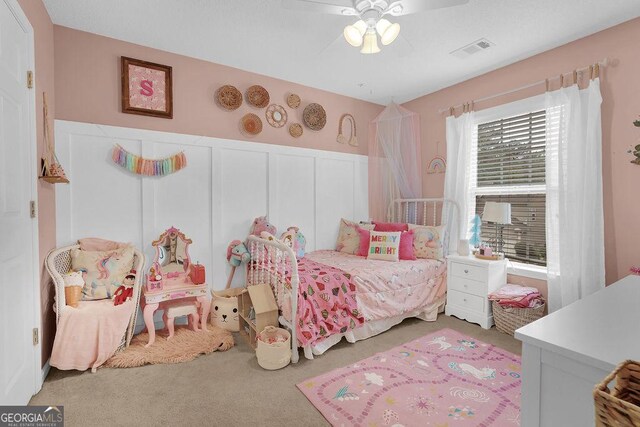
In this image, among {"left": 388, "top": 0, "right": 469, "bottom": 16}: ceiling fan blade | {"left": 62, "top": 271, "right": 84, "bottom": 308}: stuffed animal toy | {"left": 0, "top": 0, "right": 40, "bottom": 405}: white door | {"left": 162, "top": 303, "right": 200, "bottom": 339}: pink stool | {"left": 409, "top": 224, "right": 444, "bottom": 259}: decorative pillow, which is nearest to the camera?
{"left": 0, "top": 0, "right": 40, "bottom": 405}: white door

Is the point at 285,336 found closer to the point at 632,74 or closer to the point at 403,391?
the point at 403,391

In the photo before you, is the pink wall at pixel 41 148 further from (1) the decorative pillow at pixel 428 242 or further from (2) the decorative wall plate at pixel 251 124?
(1) the decorative pillow at pixel 428 242

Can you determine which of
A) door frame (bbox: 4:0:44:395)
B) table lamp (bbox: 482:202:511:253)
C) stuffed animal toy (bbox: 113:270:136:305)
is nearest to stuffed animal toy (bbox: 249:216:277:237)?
stuffed animal toy (bbox: 113:270:136:305)

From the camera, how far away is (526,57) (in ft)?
10.1

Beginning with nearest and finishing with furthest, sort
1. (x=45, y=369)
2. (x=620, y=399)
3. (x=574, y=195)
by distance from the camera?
1. (x=620, y=399)
2. (x=45, y=369)
3. (x=574, y=195)

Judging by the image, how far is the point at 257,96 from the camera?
3443 millimetres

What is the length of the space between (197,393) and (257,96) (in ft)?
9.27

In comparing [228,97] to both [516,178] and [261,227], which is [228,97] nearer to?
[261,227]

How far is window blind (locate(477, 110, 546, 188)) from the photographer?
10.1 feet

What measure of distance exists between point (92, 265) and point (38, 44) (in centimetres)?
160

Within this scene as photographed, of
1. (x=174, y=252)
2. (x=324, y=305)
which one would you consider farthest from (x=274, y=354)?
(x=174, y=252)

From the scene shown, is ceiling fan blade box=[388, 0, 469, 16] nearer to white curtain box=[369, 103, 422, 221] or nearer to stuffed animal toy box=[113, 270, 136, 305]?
white curtain box=[369, 103, 422, 221]

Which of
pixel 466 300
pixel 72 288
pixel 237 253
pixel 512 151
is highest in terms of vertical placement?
pixel 512 151

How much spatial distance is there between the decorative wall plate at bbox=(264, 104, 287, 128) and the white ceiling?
0.36 metres
